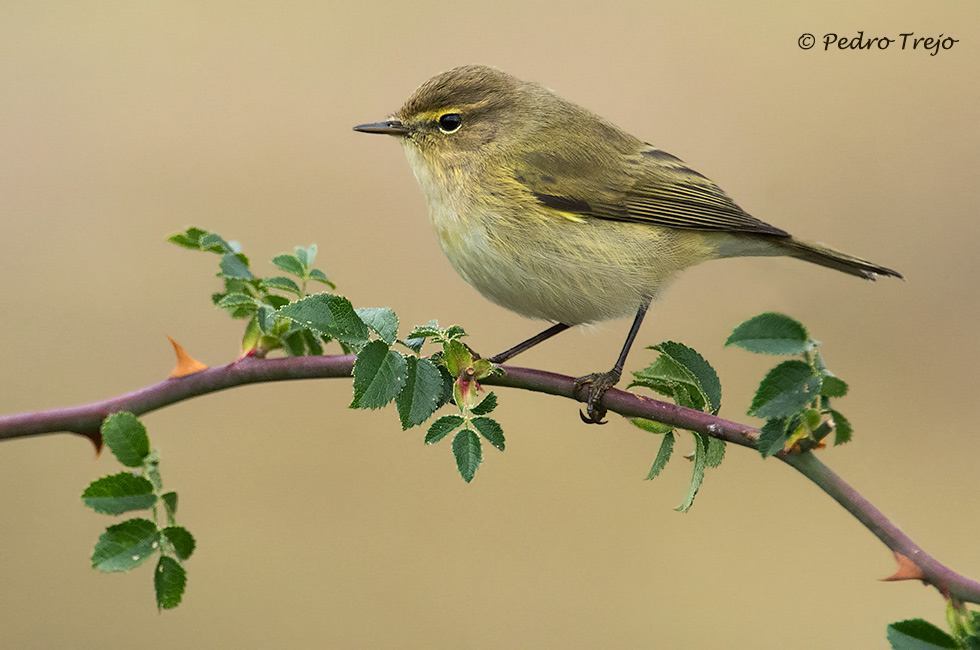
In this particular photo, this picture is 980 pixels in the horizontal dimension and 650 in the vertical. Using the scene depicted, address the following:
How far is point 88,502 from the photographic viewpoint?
1.16 m

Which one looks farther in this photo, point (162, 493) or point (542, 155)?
point (542, 155)

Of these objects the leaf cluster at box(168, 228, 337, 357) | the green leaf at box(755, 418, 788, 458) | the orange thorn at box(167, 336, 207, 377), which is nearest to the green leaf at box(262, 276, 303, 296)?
the leaf cluster at box(168, 228, 337, 357)

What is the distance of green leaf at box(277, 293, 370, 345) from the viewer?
3.98 ft

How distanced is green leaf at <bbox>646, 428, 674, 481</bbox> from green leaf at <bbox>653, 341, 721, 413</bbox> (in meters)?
0.08

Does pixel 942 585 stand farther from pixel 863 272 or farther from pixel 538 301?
pixel 863 272

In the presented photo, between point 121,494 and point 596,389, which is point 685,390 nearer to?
point 596,389

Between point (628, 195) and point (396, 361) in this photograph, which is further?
point (628, 195)

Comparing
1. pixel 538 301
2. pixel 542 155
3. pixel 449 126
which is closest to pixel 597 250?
pixel 538 301

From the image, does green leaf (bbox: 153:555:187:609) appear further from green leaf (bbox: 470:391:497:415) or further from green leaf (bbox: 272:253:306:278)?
green leaf (bbox: 272:253:306:278)

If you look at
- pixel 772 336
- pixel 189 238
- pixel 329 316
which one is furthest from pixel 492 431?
pixel 189 238

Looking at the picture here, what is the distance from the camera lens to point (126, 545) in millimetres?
1177

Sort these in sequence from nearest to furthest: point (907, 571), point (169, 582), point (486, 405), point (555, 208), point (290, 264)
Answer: point (907, 571)
point (169, 582)
point (486, 405)
point (290, 264)
point (555, 208)

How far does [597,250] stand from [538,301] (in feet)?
0.67

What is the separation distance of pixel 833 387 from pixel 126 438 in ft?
3.00
